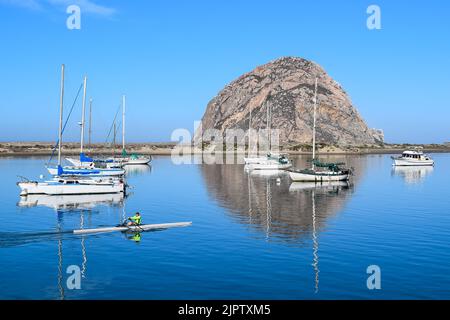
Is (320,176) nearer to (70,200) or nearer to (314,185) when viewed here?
(314,185)

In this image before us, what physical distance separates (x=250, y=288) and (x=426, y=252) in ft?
49.0

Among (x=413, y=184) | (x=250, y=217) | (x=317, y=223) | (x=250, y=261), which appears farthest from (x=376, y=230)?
(x=413, y=184)

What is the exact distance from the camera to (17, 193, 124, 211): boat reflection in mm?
54562

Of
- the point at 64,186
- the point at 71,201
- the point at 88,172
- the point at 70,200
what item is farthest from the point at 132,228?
the point at 88,172

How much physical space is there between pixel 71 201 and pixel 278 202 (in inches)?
945

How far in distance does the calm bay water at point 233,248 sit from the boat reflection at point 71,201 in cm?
12

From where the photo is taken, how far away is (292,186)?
78125mm

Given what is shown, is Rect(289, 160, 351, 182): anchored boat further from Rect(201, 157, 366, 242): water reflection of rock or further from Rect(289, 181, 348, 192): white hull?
Rect(201, 157, 366, 242): water reflection of rock

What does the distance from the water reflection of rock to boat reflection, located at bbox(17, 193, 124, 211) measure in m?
12.9

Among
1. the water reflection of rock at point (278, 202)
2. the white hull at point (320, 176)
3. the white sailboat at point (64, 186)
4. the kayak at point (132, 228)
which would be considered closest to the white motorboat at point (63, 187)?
the white sailboat at point (64, 186)

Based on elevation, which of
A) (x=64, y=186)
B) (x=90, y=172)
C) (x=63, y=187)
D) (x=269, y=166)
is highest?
(x=269, y=166)

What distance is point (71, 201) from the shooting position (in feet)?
192

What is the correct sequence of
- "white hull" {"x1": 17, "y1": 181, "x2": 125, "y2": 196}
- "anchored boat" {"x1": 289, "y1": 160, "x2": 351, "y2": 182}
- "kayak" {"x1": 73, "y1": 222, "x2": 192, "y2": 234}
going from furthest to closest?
1. "anchored boat" {"x1": 289, "y1": 160, "x2": 351, "y2": 182}
2. "white hull" {"x1": 17, "y1": 181, "x2": 125, "y2": 196}
3. "kayak" {"x1": 73, "y1": 222, "x2": 192, "y2": 234}

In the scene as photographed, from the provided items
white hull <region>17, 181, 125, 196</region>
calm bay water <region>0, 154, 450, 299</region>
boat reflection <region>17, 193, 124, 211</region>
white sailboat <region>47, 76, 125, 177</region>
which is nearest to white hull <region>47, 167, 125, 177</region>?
white sailboat <region>47, 76, 125, 177</region>
